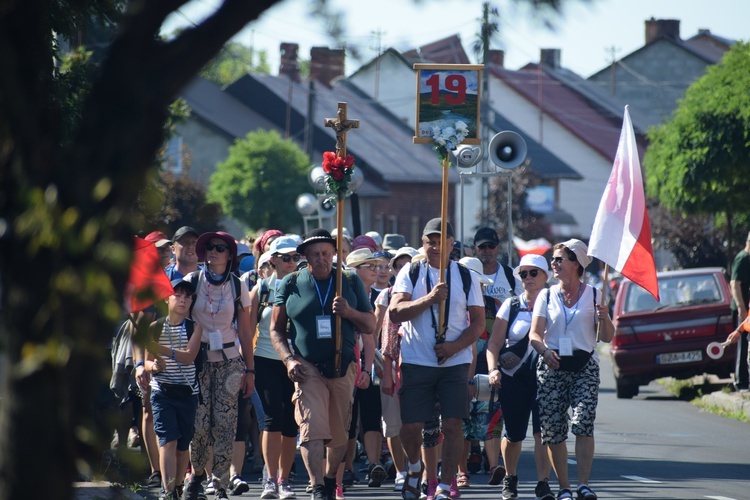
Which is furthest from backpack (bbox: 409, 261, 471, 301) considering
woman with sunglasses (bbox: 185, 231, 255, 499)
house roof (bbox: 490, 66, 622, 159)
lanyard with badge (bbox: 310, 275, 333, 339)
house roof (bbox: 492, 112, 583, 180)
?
house roof (bbox: 490, 66, 622, 159)

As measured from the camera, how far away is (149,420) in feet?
32.1

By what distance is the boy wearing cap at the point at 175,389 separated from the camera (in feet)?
29.5

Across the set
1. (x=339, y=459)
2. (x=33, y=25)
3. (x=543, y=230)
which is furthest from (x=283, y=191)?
(x=33, y=25)

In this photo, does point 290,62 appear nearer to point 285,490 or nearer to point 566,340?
point 285,490

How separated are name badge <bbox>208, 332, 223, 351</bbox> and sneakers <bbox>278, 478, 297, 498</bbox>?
4.22ft

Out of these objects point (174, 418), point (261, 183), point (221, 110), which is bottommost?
point (174, 418)

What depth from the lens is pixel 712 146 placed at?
22.5 m

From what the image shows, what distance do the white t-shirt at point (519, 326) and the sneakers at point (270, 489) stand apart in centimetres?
192

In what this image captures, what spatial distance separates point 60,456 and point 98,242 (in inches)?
22.0

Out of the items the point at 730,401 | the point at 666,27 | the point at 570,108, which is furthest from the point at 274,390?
the point at 666,27

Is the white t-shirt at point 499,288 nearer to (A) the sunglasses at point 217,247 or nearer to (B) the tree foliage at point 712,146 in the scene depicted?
(A) the sunglasses at point 217,247

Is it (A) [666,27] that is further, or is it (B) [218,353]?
(A) [666,27]

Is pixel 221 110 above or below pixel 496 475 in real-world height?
above

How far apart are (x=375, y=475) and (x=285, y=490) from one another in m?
1.19
